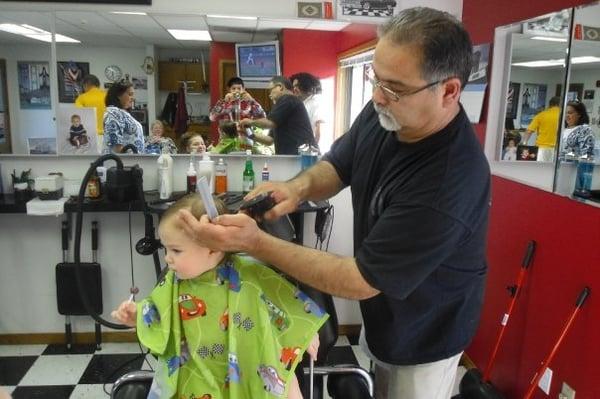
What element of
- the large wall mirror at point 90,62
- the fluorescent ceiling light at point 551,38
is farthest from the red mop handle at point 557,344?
the large wall mirror at point 90,62

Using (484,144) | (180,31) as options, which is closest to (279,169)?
(180,31)

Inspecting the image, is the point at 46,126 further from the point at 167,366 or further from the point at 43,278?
the point at 167,366

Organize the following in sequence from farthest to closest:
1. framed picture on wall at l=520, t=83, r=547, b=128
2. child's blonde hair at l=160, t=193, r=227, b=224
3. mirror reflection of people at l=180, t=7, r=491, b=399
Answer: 1. framed picture on wall at l=520, t=83, r=547, b=128
2. child's blonde hair at l=160, t=193, r=227, b=224
3. mirror reflection of people at l=180, t=7, r=491, b=399

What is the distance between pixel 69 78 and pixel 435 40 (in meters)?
2.34

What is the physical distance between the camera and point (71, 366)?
2.67 m

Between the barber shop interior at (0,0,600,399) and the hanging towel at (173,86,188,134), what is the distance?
13 millimetres

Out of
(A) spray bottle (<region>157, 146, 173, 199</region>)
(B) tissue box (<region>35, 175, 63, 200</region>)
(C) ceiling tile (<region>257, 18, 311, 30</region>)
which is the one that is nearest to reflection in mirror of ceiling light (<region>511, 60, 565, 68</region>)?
(C) ceiling tile (<region>257, 18, 311, 30</region>)

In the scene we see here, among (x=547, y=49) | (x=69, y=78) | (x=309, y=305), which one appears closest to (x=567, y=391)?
(x=309, y=305)

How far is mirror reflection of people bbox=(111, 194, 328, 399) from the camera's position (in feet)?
4.19

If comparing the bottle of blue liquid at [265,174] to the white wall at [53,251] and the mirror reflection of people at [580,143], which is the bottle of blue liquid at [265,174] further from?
the mirror reflection of people at [580,143]

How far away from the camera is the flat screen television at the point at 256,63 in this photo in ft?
9.53

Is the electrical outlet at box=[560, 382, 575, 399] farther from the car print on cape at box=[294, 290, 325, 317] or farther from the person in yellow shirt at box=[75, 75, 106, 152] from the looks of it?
the person in yellow shirt at box=[75, 75, 106, 152]

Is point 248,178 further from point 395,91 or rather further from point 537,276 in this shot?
point 395,91

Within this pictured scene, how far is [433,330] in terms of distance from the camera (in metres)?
1.31
